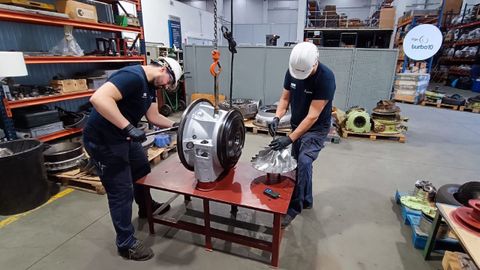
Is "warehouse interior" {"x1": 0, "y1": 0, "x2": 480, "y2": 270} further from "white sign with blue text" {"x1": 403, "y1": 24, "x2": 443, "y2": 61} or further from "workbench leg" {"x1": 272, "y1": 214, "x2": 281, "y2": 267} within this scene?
"white sign with blue text" {"x1": 403, "y1": 24, "x2": 443, "y2": 61}

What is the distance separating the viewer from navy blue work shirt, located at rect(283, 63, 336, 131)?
6.91ft

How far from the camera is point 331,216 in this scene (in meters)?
2.54

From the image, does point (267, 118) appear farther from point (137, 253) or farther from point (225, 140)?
point (137, 253)

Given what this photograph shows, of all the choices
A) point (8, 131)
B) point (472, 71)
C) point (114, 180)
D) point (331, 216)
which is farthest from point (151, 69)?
point (472, 71)

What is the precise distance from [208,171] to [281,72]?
423 cm

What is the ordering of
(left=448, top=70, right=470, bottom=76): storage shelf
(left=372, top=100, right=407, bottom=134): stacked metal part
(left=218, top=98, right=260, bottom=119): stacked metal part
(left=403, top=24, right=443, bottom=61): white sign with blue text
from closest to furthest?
(left=372, top=100, right=407, bottom=134): stacked metal part
(left=218, top=98, right=260, bottom=119): stacked metal part
(left=403, top=24, right=443, bottom=61): white sign with blue text
(left=448, top=70, right=470, bottom=76): storage shelf

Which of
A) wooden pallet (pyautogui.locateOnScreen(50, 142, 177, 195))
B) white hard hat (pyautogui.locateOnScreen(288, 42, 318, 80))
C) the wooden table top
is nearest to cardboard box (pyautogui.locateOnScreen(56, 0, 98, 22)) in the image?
wooden pallet (pyautogui.locateOnScreen(50, 142, 177, 195))

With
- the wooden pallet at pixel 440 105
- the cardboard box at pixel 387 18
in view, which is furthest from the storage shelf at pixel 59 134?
the cardboard box at pixel 387 18

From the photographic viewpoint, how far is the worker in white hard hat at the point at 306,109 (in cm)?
203

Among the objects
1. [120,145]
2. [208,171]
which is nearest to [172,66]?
[120,145]

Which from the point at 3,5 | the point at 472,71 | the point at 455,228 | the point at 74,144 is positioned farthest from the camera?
the point at 472,71

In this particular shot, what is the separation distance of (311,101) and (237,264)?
1.45m

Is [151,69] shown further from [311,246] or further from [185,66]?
[185,66]

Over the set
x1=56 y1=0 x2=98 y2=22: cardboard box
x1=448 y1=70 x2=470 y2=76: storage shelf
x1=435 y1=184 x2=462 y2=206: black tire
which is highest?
x1=56 y1=0 x2=98 y2=22: cardboard box
